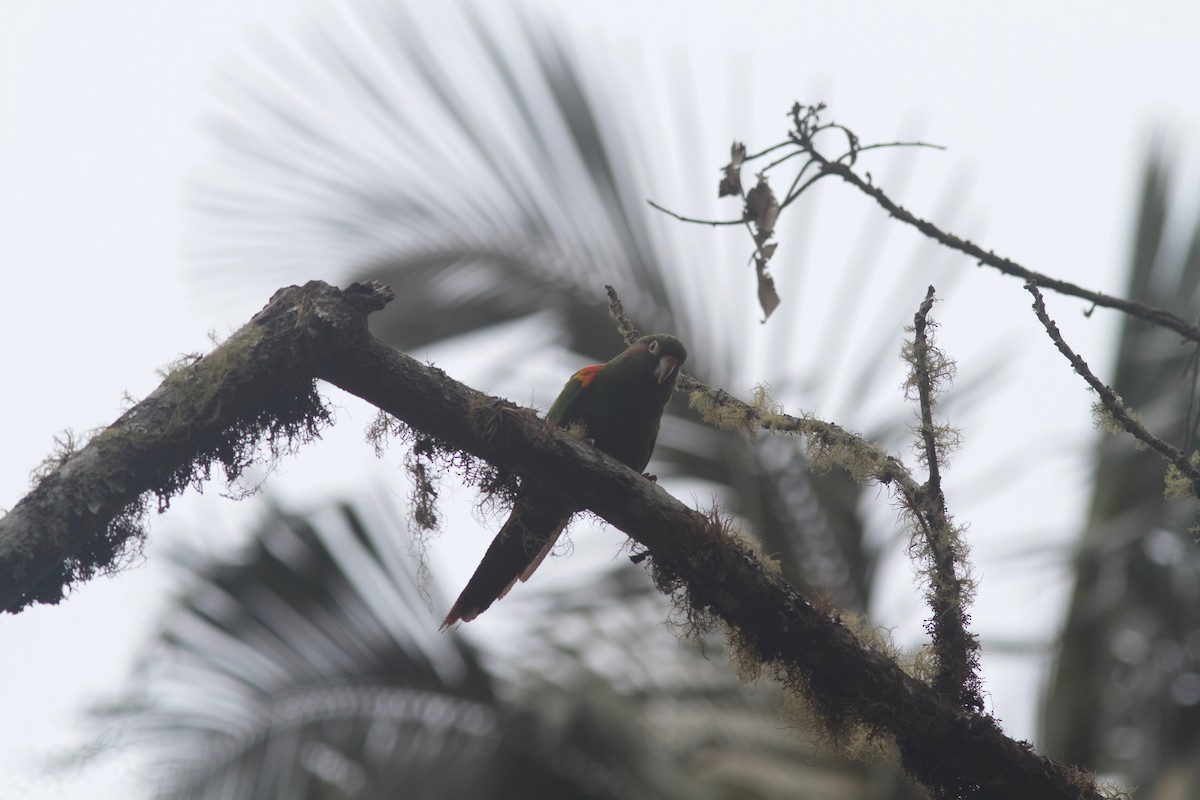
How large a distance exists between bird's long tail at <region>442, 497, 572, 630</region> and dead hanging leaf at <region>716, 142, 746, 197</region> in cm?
118

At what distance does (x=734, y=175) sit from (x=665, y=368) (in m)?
1.17

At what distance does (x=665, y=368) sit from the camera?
4023mm

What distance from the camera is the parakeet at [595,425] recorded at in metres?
3.48

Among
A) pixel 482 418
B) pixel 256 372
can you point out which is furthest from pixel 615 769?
pixel 256 372

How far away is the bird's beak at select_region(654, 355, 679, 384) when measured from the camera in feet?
13.2

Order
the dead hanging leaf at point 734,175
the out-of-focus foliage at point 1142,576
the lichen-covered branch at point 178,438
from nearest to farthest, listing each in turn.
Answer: the lichen-covered branch at point 178,438, the dead hanging leaf at point 734,175, the out-of-focus foliage at point 1142,576

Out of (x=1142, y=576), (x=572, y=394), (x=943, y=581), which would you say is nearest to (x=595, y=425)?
(x=572, y=394)

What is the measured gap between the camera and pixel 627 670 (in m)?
5.39

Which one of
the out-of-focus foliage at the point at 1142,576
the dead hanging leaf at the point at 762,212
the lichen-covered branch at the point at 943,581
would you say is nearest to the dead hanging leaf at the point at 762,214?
the dead hanging leaf at the point at 762,212

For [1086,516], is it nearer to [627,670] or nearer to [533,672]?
[627,670]

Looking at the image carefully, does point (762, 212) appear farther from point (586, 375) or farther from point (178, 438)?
point (178, 438)

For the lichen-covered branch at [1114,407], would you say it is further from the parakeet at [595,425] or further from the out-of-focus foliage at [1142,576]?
the out-of-focus foliage at [1142,576]

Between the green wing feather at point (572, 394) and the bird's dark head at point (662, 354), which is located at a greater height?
the bird's dark head at point (662, 354)

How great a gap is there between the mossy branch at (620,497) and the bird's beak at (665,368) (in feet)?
3.69
